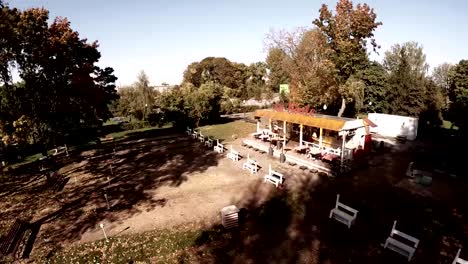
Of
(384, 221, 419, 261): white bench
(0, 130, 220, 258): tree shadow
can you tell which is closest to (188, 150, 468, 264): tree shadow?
(384, 221, 419, 261): white bench

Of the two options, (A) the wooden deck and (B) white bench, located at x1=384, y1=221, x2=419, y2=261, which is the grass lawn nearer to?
(B) white bench, located at x1=384, y1=221, x2=419, y2=261

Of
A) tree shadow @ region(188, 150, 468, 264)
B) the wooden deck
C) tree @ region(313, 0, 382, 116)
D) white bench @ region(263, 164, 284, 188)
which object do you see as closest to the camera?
tree shadow @ region(188, 150, 468, 264)

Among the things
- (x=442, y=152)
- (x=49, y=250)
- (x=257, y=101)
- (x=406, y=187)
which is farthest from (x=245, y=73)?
(x=49, y=250)

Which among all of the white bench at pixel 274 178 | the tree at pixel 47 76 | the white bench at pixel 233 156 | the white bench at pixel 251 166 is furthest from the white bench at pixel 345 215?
the tree at pixel 47 76

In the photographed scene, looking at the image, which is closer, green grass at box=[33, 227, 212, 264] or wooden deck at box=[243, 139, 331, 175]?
green grass at box=[33, 227, 212, 264]

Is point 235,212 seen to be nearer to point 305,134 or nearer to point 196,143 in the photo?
point 305,134

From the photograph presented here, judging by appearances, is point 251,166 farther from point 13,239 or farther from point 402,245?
point 13,239

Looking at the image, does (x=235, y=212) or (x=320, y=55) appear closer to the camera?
(x=235, y=212)
